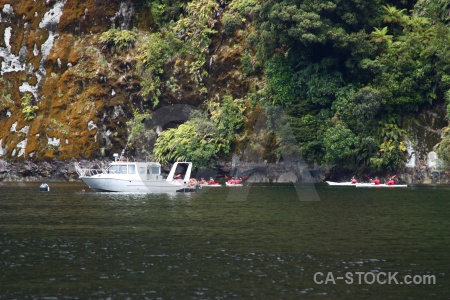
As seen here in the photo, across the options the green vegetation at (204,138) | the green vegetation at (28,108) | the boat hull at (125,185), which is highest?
the green vegetation at (28,108)

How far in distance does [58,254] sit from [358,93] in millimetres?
46965

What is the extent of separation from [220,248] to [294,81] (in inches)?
1825

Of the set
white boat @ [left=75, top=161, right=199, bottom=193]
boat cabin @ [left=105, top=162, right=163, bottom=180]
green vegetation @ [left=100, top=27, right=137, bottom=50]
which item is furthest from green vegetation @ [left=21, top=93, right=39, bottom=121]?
boat cabin @ [left=105, top=162, right=163, bottom=180]

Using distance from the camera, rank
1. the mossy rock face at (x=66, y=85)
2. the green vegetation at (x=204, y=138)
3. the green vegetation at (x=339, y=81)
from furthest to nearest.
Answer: the mossy rock face at (x=66, y=85), the green vegetation at (x=204, y=138), the green vegetation at (x=339, y=81)

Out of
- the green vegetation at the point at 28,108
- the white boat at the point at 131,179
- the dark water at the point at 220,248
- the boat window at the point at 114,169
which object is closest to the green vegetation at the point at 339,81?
the white boat at the point at 131,179

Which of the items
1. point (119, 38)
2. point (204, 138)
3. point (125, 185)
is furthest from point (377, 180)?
point (119, 38)

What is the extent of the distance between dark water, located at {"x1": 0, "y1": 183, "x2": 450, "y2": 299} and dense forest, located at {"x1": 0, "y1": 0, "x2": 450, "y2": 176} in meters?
22.2

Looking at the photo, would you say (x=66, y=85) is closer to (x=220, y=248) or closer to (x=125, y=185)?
(x=125, y=185)

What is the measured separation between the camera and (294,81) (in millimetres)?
75938

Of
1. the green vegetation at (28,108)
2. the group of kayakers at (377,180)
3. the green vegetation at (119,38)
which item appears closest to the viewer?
the group of kayakers at (377,180)

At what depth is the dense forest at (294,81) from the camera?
72.8 meters

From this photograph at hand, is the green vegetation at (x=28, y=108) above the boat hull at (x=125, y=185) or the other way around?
above

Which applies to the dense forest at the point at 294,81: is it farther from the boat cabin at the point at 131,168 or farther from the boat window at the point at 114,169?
the boat window at the point at 114,169

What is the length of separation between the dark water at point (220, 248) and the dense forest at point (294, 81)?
72.7 ft
